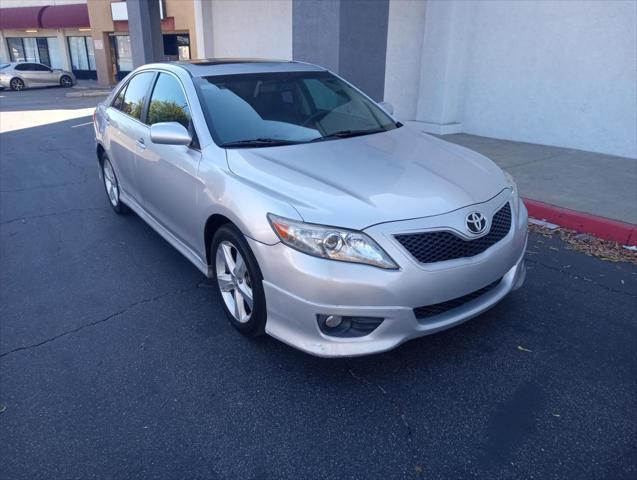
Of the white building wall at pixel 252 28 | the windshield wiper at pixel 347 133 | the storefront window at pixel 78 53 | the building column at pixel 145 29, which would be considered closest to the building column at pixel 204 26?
the white building wall at pixel 252 28

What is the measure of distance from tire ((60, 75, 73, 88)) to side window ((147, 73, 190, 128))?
89.1 feet

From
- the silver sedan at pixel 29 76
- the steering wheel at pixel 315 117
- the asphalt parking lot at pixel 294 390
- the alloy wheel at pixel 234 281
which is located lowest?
the silver sedan at pixel 29 76

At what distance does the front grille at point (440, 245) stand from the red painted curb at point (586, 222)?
Result: 9.14ft

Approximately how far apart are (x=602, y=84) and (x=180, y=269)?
7.22 m

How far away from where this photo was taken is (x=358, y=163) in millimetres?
3256

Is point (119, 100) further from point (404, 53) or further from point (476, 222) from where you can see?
point (404, 53)

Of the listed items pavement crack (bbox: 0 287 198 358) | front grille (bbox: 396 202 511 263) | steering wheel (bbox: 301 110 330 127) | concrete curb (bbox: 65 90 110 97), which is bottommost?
concrete curb (bbox: 65 90 110 97)

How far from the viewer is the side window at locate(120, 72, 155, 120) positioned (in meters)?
4.70

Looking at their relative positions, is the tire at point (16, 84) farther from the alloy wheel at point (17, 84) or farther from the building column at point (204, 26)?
the building column at point (204, 26)

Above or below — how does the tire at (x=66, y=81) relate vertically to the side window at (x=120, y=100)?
below

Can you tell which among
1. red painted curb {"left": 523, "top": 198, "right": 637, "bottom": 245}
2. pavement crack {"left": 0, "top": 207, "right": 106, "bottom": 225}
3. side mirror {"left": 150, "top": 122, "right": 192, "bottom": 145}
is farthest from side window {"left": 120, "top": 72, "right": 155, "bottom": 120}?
red painted curb {"left": 523, "top": 198, "right": 637, "bottom": 245}

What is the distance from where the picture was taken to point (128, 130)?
477 centimetres

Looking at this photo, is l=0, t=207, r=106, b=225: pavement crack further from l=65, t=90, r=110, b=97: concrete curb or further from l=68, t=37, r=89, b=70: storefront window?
l=68, t=37, r=89, b=70: storefront window

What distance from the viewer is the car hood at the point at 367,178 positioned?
272cm
